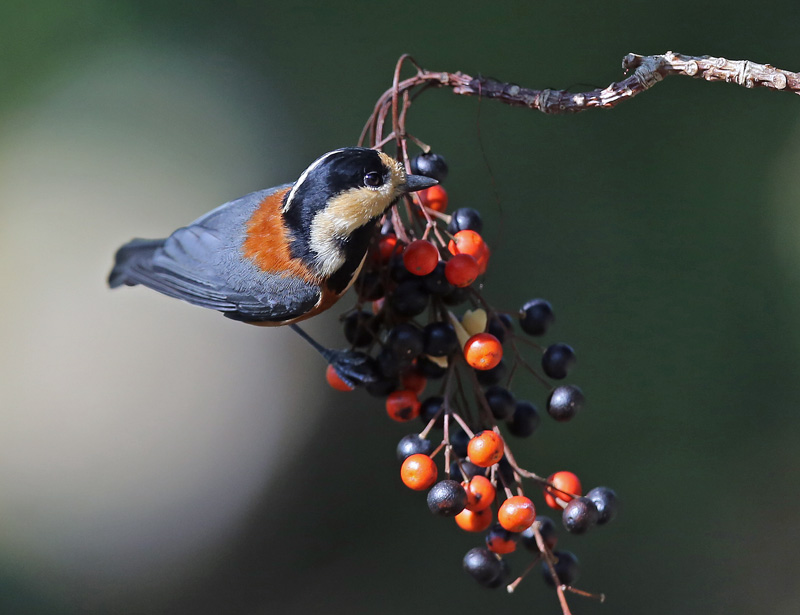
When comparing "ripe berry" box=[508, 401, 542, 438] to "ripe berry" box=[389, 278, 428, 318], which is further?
"ripe berry" box=[508, 401, 542, 438]

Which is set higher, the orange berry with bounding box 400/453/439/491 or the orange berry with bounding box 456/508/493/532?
the orange berry with bounding box 400/453/439/491

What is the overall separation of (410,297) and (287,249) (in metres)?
0.46

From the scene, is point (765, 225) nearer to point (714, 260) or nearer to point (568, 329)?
point (714, 260)

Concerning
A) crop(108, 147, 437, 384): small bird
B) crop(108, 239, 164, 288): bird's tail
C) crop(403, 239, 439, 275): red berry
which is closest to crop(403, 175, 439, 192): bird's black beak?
crop(108, 147, 437, 384): small bird

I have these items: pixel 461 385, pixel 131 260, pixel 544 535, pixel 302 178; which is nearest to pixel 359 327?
pixel 461 385

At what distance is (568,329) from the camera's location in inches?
143

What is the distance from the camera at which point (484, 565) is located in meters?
1.55

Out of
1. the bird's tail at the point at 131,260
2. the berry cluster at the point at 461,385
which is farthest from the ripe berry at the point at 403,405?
the bird's tail at the point at 131,260

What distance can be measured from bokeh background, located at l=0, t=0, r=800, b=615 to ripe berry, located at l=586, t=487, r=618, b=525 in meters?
1.80

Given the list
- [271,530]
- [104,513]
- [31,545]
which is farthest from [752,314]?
[31,545]

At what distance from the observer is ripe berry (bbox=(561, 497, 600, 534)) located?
1.47 metres

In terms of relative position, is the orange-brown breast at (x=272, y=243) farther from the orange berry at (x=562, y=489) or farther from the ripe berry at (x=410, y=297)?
the orange berry at (x=562, y=489)

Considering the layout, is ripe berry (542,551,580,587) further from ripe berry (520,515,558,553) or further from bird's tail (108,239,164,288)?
bird's tail (108,239,164,288)

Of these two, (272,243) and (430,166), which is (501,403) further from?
(272,243)
